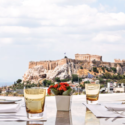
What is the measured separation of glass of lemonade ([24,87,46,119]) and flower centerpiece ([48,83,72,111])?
0.63 feet

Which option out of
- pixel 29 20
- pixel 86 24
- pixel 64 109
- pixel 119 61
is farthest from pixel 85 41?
pixel 64 109

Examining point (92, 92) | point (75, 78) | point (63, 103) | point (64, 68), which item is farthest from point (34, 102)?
point (64, 68)

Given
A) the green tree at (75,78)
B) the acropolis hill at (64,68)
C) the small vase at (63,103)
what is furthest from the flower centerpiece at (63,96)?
the acropolis hill at (64,68)

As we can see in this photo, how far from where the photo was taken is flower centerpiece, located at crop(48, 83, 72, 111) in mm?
793

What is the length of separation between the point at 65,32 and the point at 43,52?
5.12 metres

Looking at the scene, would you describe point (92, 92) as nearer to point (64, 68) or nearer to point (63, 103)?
point (63, 103)

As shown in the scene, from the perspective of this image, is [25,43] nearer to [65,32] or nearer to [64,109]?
[65,32]

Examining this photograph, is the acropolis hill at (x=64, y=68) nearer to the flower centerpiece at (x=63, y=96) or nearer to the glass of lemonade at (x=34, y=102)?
the flower centerpiece at (x=63, y=96)

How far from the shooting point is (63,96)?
803mm

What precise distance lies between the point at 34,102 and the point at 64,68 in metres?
32.5

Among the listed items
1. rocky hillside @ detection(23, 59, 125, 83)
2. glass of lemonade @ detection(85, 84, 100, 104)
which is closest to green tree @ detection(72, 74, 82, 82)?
rocky hillside @ detection(23, 59, 125, 83)

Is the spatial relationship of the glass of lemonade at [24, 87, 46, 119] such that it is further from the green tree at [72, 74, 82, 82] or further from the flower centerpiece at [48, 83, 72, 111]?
the green tree at [72, 74, 82, 82]

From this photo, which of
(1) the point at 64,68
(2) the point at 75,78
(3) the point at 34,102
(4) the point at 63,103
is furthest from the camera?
(1) the point at 64,68

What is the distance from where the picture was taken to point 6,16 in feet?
132
